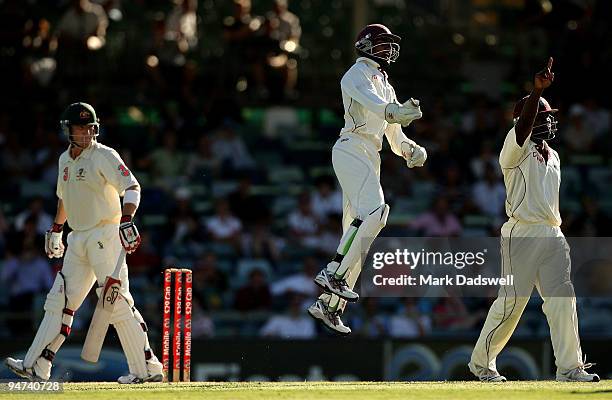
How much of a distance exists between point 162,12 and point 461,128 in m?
4.24

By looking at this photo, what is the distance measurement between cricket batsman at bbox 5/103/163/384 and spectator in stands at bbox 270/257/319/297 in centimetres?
544

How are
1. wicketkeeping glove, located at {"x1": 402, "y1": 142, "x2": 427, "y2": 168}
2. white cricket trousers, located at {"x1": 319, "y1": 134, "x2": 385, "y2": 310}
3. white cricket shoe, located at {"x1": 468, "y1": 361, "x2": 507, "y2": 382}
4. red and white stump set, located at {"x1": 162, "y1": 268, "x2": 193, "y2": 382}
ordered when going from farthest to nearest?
red and white stump set, located at {"x1": 162, "y1": 268, "x2": 193, "y2": 382}, white cricket shoe, located at {"x1": 468, "y1": 361, "x2": 507, "y2": 382}, wicketkeeping glove, located at {"x1": 402, "y1": 142, "x2": 427, "y2": 168}, white cricket trousers, located at {"x1": 319, "y1": 134, "x2": 385, "y2": 310}

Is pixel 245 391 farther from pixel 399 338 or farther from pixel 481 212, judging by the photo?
pixel 481 212

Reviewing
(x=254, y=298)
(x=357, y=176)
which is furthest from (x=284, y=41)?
(x=357, y=176)

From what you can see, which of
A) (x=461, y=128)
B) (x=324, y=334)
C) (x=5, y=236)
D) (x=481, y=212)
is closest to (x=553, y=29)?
(x=461, y=128)

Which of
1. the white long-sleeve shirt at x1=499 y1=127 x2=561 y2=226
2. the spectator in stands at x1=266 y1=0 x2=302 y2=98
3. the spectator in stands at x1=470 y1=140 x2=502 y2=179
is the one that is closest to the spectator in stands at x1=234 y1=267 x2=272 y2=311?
the spectator in stands at x1=470 y1=140 x2=502 y2=179

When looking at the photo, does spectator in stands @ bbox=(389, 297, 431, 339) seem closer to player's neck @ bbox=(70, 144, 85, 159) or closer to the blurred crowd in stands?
the blurred crowd in stands

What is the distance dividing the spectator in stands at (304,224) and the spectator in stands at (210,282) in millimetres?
1249

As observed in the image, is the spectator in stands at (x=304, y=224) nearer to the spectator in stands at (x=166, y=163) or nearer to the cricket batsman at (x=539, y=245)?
the spectator in stands at (x=166, y=163)

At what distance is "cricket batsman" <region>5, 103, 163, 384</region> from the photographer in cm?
1115

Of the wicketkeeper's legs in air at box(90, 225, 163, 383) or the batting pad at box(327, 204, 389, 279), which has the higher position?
the batting pad at box(327, 204, 389, 279)

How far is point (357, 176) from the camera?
447 inches

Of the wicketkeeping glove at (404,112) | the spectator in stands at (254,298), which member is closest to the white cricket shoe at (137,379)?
the wicketkeeping glove at (404,112)

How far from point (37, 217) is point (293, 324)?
125 inches
